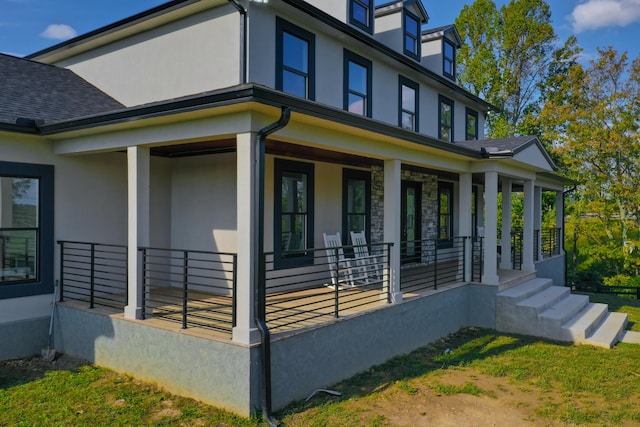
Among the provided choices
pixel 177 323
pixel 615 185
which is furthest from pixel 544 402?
pixel 615 185

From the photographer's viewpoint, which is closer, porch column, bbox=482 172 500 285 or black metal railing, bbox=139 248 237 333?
black metal railing, bbox=139 248 237 333

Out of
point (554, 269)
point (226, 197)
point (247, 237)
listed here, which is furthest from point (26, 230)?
point (554, 269)

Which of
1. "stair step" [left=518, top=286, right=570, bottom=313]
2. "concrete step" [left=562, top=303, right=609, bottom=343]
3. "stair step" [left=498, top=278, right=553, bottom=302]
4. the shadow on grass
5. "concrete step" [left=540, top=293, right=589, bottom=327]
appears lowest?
the shadow on grass

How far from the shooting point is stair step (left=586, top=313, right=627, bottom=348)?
8195 millimetres

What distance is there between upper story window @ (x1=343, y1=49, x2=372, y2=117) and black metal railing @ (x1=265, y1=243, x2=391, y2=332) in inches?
120

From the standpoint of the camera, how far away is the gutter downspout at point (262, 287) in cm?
492

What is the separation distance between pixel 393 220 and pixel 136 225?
3.87 m

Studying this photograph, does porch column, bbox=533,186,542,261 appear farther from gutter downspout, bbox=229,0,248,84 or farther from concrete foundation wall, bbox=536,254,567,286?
gutter downspout, bbox=229,0,248,84

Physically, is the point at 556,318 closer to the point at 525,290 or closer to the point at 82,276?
the point at 525,290

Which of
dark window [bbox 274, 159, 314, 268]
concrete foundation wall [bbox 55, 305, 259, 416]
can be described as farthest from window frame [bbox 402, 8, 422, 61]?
concrete foundation wall [bbox 55, 305, 259, 416]

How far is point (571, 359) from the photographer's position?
7.32 metres

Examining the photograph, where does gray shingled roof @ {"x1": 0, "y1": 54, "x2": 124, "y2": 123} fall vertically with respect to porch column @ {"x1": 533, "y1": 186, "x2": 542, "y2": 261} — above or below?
above

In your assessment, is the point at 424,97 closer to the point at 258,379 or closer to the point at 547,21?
the point at 258,379

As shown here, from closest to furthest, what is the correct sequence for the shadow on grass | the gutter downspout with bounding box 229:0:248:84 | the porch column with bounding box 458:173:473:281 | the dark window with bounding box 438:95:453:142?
the shadow on grass < the gutter downspout with bounding box 229:0:248:84 < the porch column with bounding box 458:173:473:281 < the dark window with bounding box 438:95:453:142
